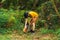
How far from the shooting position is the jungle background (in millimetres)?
11031

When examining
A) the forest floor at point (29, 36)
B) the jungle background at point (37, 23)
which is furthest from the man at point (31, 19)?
the forest floor at point (29, 36)

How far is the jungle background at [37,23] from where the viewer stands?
11.0 meters

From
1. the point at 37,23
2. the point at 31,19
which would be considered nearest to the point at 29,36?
the point at 31,19

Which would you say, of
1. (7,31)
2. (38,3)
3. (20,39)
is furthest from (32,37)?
(38,3)

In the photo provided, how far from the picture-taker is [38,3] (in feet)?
44.1

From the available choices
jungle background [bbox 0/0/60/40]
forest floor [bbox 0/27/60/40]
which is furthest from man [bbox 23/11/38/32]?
forest floor [bbox 0/27/60/40]

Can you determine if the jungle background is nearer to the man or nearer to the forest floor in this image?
the forest floor

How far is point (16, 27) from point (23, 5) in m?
2.21

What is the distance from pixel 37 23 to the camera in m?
12.2

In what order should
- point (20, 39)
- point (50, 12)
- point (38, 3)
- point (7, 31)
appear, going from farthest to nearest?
point (38, 3) → point (50, 12) → point (7, 31) → point (20, 39)

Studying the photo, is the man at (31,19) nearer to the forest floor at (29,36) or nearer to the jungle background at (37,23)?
the jungle background at (37,23)

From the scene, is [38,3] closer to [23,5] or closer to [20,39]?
[23,5]

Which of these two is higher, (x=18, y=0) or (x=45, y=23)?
(x=18, y=0)

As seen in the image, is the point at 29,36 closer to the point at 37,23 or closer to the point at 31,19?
the point at 31,19
